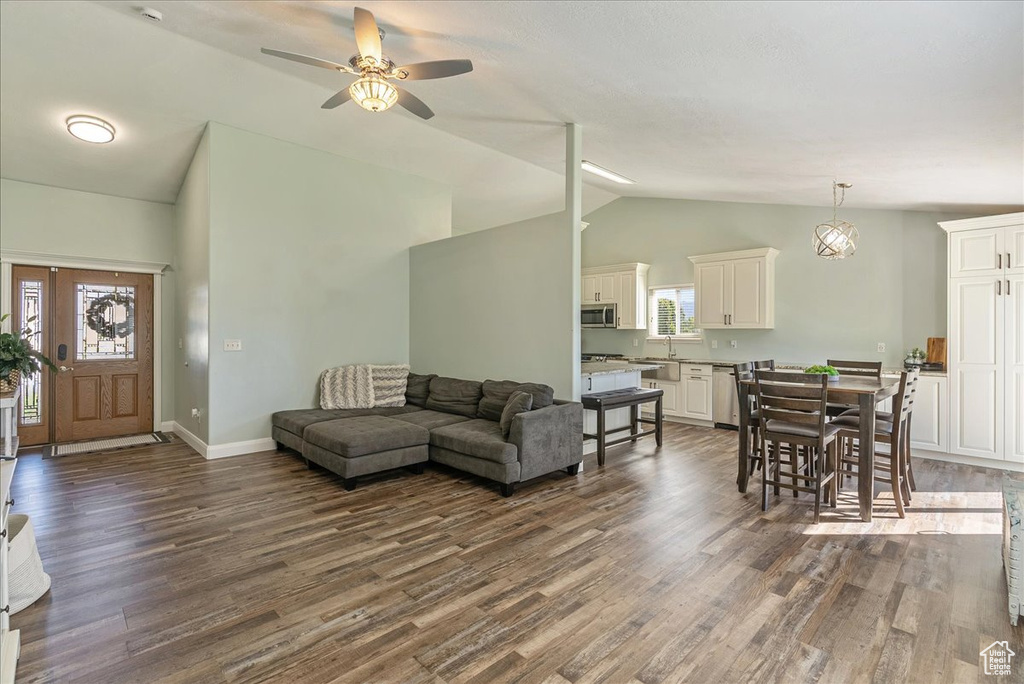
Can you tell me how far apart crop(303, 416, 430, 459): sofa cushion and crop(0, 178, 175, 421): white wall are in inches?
134

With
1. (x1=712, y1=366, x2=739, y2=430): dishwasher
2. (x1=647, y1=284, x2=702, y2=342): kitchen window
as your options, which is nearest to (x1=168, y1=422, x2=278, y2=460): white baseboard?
(x1=712, y1=366, x2=739, y2=430): dishwasher

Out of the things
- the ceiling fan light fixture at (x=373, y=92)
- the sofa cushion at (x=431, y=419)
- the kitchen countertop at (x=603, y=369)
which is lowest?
Answer: the sofa cushion at (x=431, y=419)

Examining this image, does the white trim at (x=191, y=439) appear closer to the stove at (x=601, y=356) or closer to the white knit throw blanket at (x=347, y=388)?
the white knit throw blanket at (x=347, y=388)

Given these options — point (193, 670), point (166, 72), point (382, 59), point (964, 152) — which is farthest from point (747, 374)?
point (166, 72)

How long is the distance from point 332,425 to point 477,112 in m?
3.23

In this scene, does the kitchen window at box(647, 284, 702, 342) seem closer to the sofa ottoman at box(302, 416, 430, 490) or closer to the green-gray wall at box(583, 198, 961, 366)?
the green-gray wall at box(583, 198, 961, 366)

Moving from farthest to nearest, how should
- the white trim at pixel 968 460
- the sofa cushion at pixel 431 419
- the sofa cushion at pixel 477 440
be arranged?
the sofa cushion at pixel 431 419, the white trim at pixel 968 460, the sofa cushion at pixel 477 440

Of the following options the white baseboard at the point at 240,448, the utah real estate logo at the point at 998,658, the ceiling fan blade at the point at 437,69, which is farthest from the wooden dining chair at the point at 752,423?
the white baseboard at the point at 240,448

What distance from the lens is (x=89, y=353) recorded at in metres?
6.00

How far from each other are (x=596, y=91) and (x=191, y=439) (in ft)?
18.5

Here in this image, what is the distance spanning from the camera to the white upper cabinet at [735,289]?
6.50m

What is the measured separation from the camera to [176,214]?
6.38m

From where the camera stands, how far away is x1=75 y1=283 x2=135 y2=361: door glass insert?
19.6ft

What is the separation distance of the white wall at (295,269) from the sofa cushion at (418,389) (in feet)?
2.15
